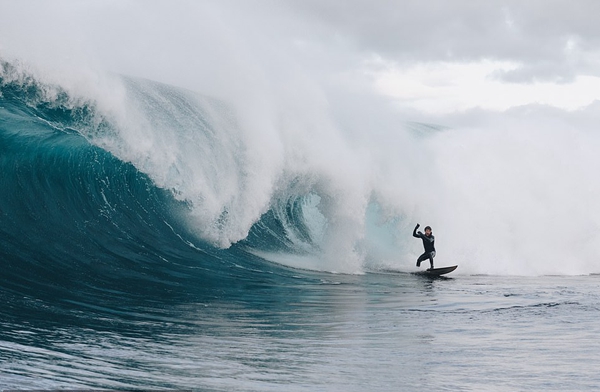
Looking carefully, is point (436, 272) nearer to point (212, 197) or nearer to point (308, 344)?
point (212, 197)

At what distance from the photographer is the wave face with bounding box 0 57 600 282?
1245 centimetres

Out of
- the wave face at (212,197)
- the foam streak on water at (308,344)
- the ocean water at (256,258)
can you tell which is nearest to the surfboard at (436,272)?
the ocean water at (256,258)

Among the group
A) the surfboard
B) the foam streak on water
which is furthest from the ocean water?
the surfboard

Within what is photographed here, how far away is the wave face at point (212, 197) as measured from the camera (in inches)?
490

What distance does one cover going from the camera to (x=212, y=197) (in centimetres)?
1473

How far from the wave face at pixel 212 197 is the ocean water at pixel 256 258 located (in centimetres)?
5

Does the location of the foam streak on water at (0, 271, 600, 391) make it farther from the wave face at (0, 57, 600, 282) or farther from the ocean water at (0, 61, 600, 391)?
the wave face at (0, 57, 600, 282)

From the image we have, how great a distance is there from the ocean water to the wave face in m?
0.05

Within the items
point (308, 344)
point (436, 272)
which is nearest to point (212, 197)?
point (436, 272)

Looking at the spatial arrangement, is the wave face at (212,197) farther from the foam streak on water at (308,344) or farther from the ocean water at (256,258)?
the foam streak on water at (308,344)

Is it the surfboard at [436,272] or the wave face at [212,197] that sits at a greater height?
the wave face at [212,197]

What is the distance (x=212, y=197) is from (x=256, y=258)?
1.49 m

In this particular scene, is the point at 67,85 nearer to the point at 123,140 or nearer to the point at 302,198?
the point at 123,140

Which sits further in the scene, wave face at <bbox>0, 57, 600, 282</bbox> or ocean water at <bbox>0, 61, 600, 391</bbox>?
wave face at <bbox>0, 57, 600, 282</bbox>
